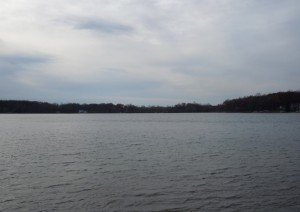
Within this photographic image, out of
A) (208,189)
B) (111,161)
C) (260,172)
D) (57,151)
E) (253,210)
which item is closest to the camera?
(253,210)

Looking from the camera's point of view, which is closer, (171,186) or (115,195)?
(115,195)

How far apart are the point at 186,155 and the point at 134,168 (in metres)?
7.45

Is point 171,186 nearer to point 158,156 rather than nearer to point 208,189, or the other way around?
point 208,189

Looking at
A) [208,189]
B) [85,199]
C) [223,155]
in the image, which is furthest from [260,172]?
[85,199]

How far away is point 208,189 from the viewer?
17016 millimetres

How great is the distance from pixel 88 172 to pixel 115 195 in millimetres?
6332

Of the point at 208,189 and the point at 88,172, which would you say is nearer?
the point at 208,189

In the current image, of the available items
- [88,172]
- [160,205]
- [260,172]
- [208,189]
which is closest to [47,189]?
[88,172]

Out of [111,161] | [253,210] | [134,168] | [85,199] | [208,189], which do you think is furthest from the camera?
[111,161]

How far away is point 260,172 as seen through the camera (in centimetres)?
2147

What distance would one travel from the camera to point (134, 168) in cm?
2303

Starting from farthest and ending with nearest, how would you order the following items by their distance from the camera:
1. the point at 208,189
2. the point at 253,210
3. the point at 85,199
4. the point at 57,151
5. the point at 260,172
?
the point at 57,151, the point at 260,172, the point at 208,189, the point at 85,199, the point at 253,210

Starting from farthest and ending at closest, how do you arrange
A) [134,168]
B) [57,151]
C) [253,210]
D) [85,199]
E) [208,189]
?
[57,151], [134,168], [208,189], [85,199], [253,210]

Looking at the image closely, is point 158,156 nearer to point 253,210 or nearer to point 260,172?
point 260,172
